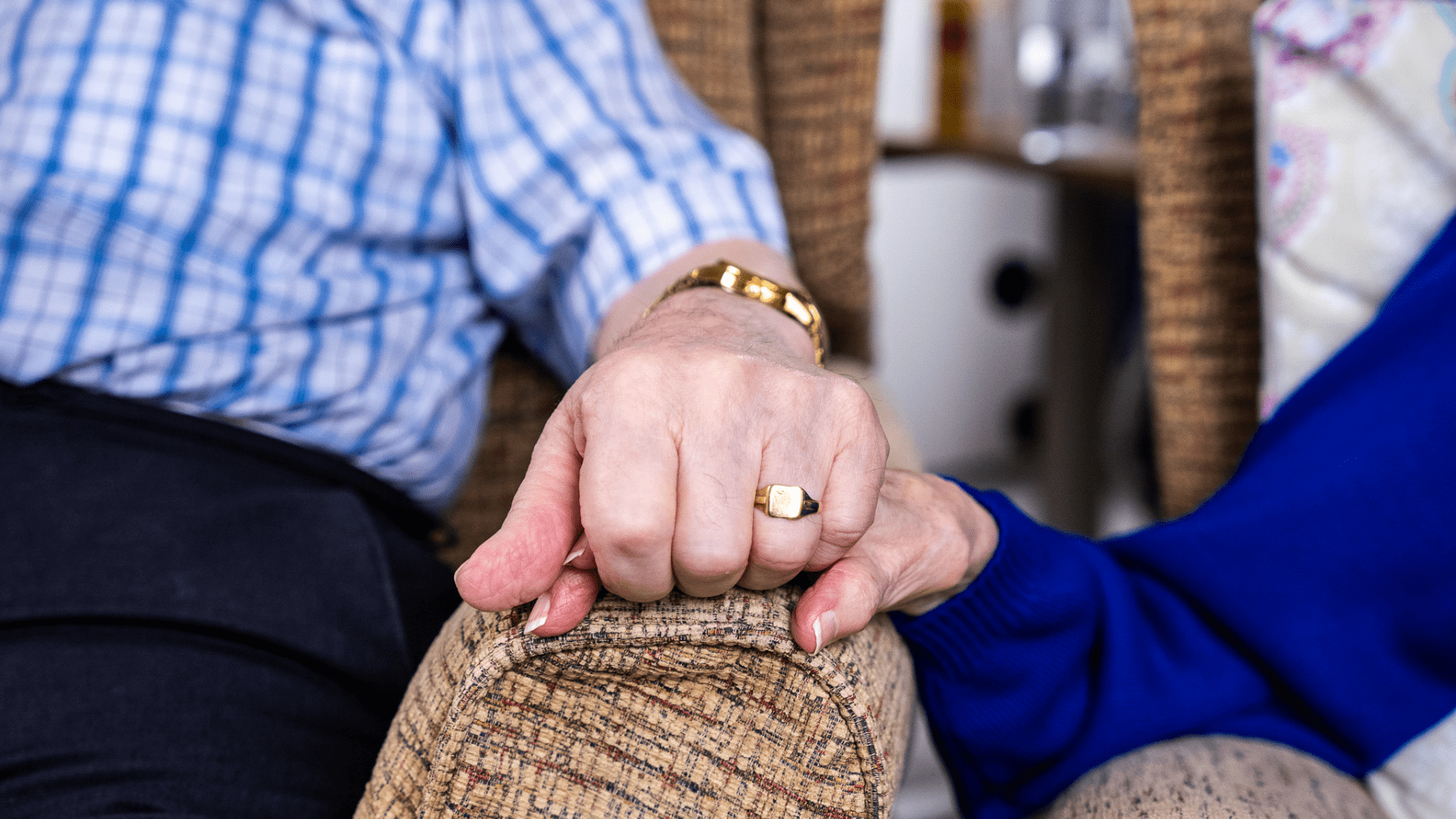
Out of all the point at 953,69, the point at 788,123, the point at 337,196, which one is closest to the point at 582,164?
the point at 337,196

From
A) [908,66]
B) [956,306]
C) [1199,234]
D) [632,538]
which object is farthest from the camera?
[956,306]

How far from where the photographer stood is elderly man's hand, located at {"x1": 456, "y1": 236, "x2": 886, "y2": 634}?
0.28m

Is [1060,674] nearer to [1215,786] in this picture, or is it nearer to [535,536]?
[1215,786]

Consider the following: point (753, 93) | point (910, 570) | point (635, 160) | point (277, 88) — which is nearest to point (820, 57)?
point (753, 93)

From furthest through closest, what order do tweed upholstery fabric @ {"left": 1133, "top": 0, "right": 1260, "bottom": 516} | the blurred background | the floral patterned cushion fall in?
the blurred background < tweed upholstery fabric @ {"left": 1133, "top": 0, "right": 1260, "bottom": 516} < the floral patterned cushion

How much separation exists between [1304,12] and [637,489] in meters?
0.51

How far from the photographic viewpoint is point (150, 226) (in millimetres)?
533

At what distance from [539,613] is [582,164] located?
0.37m

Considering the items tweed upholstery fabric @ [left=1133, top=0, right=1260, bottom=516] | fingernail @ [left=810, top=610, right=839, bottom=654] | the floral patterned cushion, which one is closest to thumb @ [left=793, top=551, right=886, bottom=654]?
fingernail @ [left=810, top=610, right=839, bottom=654]

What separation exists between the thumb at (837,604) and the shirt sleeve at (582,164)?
0.28 m

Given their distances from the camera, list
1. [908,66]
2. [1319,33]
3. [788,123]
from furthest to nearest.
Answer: [908,66] < [788,123] < [1319,33]

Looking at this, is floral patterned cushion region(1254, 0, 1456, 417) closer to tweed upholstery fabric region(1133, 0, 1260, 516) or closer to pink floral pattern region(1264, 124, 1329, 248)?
pink floral pattern region(1264, 124, 1329, 248)

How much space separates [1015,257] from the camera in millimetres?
1906

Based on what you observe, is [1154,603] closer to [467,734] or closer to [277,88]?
[467,734]
